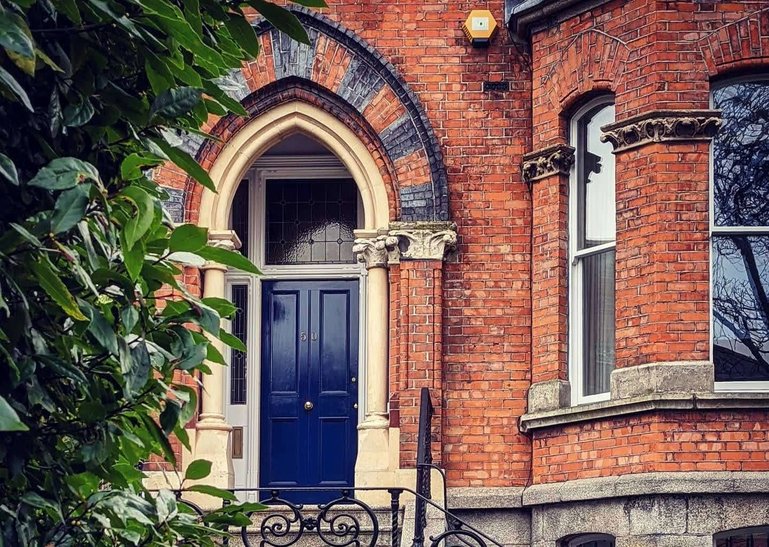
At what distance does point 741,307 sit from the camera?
40.4ft

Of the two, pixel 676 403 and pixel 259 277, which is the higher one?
pixel 259 277

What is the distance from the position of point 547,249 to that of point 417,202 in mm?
1129

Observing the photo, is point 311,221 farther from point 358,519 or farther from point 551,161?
point 358,519

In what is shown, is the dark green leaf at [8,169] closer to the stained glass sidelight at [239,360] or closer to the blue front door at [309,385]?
the blue front door at [309,385]

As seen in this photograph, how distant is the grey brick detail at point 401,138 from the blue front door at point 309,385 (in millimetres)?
1853

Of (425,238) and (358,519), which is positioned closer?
(358,519)

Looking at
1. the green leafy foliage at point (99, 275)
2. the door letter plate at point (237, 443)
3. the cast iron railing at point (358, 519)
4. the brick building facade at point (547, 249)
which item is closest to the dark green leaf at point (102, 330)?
the green leafy foliage at point (99, 275)

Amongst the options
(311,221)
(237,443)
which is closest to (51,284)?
(237,443)

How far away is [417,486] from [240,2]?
7.57 m

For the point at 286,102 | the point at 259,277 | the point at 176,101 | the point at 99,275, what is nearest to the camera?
the point at 99,275

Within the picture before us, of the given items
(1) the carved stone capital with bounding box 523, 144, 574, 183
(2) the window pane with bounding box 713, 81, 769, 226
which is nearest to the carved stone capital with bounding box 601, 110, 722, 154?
(2) the window pane with bounding box 713, 81, 769, 226

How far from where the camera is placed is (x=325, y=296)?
1515 cm

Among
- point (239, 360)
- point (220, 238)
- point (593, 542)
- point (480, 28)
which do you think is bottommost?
point (593, 542)

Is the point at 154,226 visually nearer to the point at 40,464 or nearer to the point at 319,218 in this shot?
the point at 40,464
